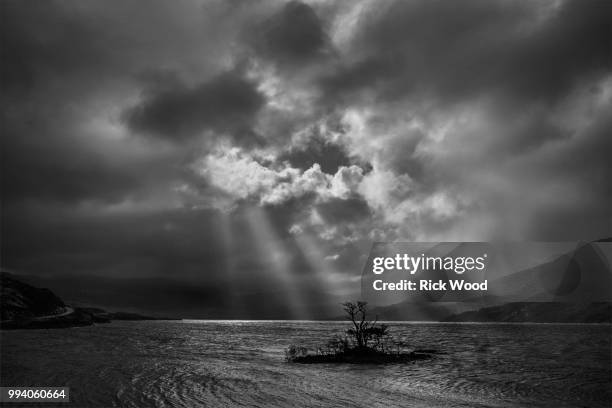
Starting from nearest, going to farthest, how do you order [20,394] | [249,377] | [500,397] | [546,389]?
[20,394] → [500,397] → [546,389] → [249,377]

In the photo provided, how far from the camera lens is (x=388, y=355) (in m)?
76.5

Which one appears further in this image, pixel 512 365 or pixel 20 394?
pixel 512 365

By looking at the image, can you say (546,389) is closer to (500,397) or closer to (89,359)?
(500,397)

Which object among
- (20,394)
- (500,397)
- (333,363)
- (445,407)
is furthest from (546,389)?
(20,394)

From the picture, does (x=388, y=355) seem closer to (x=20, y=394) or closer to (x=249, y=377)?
(x=249, y=377)

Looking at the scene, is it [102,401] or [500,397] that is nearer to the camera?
[102,401]

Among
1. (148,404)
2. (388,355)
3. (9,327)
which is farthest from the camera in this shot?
(9,327)

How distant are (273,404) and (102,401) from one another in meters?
13.7

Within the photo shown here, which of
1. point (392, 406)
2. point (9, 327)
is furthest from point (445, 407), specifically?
point (9, 327)

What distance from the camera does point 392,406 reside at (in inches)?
1467

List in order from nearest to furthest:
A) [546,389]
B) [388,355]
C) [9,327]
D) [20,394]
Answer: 1. [20,394]
2. [546,389]
3. [388,355]
4. [9,327]

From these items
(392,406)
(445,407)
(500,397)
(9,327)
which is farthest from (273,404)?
(9,327)

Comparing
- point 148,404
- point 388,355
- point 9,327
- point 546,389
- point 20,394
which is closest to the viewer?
point 148,404

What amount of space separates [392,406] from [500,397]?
1199 centimetres
